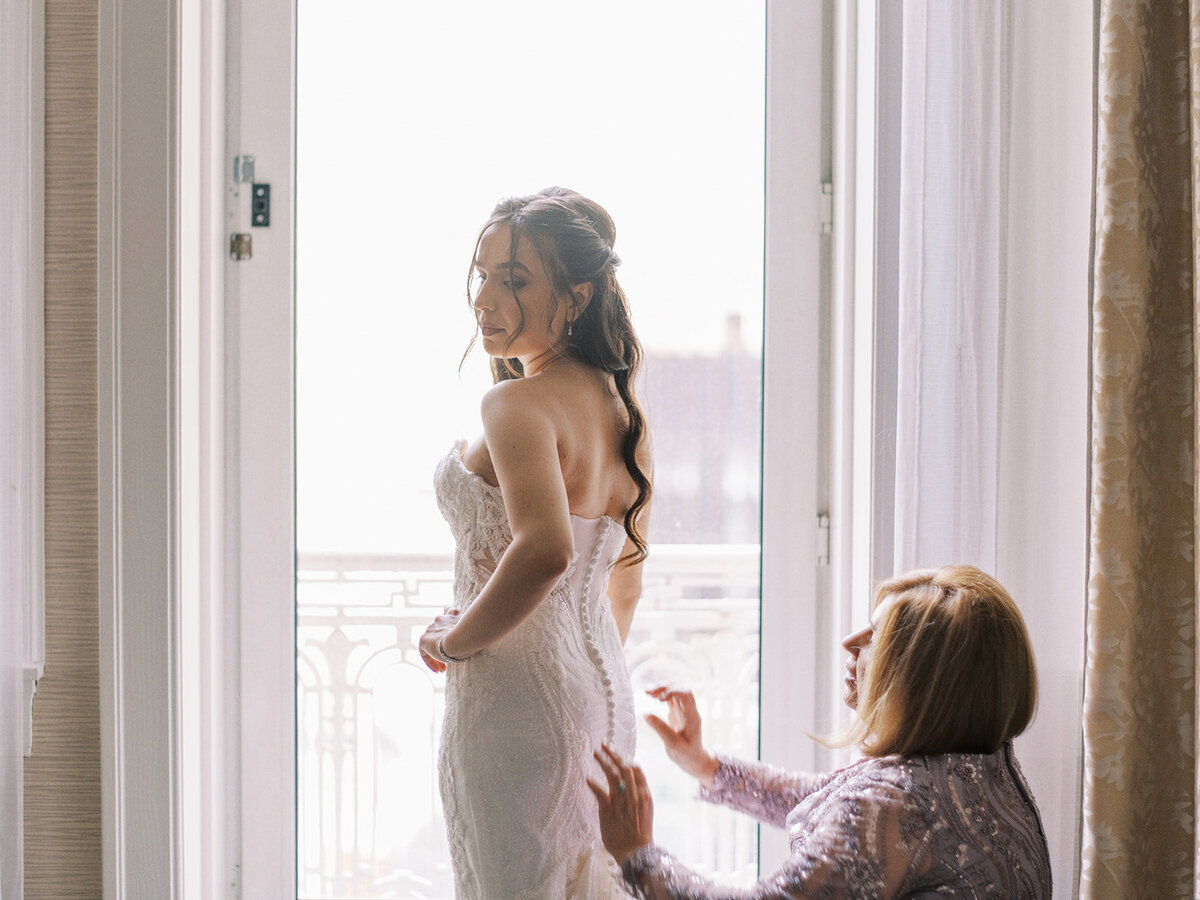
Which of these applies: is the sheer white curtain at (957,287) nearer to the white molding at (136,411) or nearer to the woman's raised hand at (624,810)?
the woman's raised hand at (624,810)

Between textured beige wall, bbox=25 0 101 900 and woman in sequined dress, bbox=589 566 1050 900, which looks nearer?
woman in sequined dress, bbox=589 566 1050 900

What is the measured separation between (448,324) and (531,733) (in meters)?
0.84

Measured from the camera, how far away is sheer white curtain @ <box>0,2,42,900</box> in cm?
145

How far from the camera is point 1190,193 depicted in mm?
1184

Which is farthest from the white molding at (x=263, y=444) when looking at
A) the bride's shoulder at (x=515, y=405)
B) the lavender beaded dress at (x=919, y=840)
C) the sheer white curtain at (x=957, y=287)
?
the sheer white curtain at (x=957, y=287)

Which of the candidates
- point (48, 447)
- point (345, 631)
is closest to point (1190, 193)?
point (345, 631)

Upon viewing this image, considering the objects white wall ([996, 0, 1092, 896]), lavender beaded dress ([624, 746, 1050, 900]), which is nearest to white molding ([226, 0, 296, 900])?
lavender beaded dress ([624, 746, 1050, 900])

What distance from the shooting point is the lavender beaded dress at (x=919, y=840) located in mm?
1020

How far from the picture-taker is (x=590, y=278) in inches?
54.3

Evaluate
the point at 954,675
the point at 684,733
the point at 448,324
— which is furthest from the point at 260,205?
the point at 954,675

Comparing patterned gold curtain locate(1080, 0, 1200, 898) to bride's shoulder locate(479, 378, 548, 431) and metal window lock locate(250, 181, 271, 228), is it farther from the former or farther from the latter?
metal window lock locate(250, 181, 271, 228)

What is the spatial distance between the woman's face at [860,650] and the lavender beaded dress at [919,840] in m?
0.13

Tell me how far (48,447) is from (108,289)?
0.29 metres

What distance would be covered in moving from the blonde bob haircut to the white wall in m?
0.39
